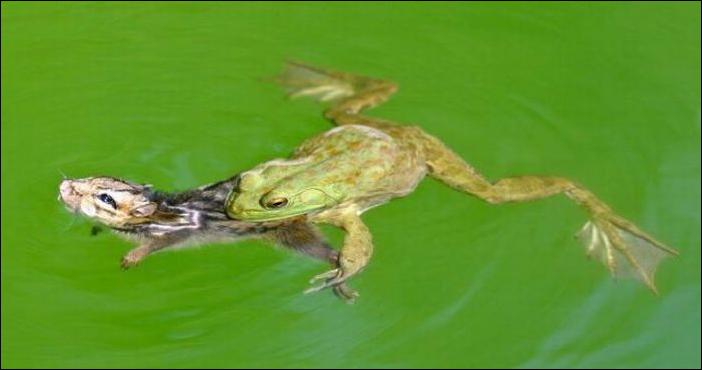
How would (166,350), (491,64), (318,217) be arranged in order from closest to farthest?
1. (166,350)
2. (318,217)
3. (491,64)

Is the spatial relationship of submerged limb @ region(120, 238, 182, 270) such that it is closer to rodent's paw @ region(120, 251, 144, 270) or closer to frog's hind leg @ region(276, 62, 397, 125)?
rodent's paw @ region(120, 251, 144, 270)

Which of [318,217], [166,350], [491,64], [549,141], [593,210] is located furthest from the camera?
[491,64]

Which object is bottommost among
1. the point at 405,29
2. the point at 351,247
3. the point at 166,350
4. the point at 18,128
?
the point at 166,350

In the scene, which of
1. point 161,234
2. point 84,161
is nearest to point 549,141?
point 161,234

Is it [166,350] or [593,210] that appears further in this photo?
[593,210]

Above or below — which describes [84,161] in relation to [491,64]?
below

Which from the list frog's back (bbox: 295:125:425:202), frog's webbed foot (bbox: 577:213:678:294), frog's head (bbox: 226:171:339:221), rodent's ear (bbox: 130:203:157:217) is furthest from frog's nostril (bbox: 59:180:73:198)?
frog's webbed foot (bbox: 577:213:678:294)

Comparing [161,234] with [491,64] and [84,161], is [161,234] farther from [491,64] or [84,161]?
[491,64]
